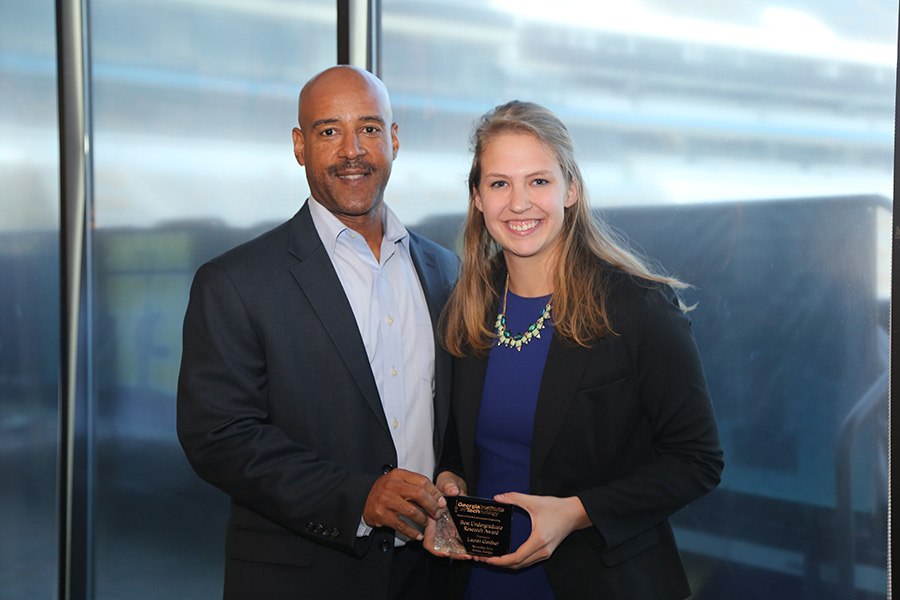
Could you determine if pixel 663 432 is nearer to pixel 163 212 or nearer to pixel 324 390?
pixel 324 390

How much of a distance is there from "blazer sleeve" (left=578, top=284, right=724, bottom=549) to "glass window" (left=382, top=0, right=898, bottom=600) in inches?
22.5

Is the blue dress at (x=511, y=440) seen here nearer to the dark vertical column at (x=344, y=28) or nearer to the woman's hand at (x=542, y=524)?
the woman's hand at (x=542, y=524)

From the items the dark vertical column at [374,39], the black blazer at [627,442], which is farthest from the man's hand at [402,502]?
the dark vertical column at [374,39]

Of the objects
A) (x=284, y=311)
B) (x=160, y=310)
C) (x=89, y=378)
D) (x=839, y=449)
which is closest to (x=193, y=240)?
(x=160, y=310)

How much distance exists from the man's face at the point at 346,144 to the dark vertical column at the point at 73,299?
1980 millimetres

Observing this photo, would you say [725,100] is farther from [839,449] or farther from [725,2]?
[839,449]

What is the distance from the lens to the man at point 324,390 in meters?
1.85

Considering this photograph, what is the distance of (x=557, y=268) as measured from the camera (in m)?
1.95

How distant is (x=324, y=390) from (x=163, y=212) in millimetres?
2028

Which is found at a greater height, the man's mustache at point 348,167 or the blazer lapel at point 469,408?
the man's mustache at point 348,167

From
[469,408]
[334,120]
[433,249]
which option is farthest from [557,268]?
[334,120]

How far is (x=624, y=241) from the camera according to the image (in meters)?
2.47

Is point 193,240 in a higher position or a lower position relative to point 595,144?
lower

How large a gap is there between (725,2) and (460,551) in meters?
1.66
